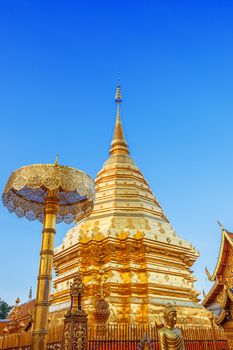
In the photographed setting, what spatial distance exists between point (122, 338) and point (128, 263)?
16.4ft

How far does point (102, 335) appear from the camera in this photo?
956cm

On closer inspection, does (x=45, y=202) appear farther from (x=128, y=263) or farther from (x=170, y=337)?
(x=128, y=263)

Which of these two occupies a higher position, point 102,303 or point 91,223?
point 91,223

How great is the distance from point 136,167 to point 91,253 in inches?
263

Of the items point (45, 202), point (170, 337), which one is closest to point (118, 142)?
point (45, 202)

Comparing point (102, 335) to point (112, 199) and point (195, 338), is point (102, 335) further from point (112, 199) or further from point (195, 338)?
point (112, 199)

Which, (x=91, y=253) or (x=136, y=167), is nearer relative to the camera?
(x=91, y=253)

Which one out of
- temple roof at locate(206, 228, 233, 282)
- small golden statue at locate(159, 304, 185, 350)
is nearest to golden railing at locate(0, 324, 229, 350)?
temple roof at locate(206, 228, 233, 282)

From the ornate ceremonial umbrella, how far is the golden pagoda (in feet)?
14.1

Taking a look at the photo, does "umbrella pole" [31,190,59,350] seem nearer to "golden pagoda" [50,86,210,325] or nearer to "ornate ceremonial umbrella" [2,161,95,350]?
"ornate ceremonial umbrella" [2,161,95,350]

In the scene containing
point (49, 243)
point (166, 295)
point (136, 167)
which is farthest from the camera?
point (136, 167)

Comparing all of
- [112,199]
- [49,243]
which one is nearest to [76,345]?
[49,243]

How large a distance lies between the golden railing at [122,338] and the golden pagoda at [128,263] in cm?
237

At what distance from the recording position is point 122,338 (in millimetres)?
9781
